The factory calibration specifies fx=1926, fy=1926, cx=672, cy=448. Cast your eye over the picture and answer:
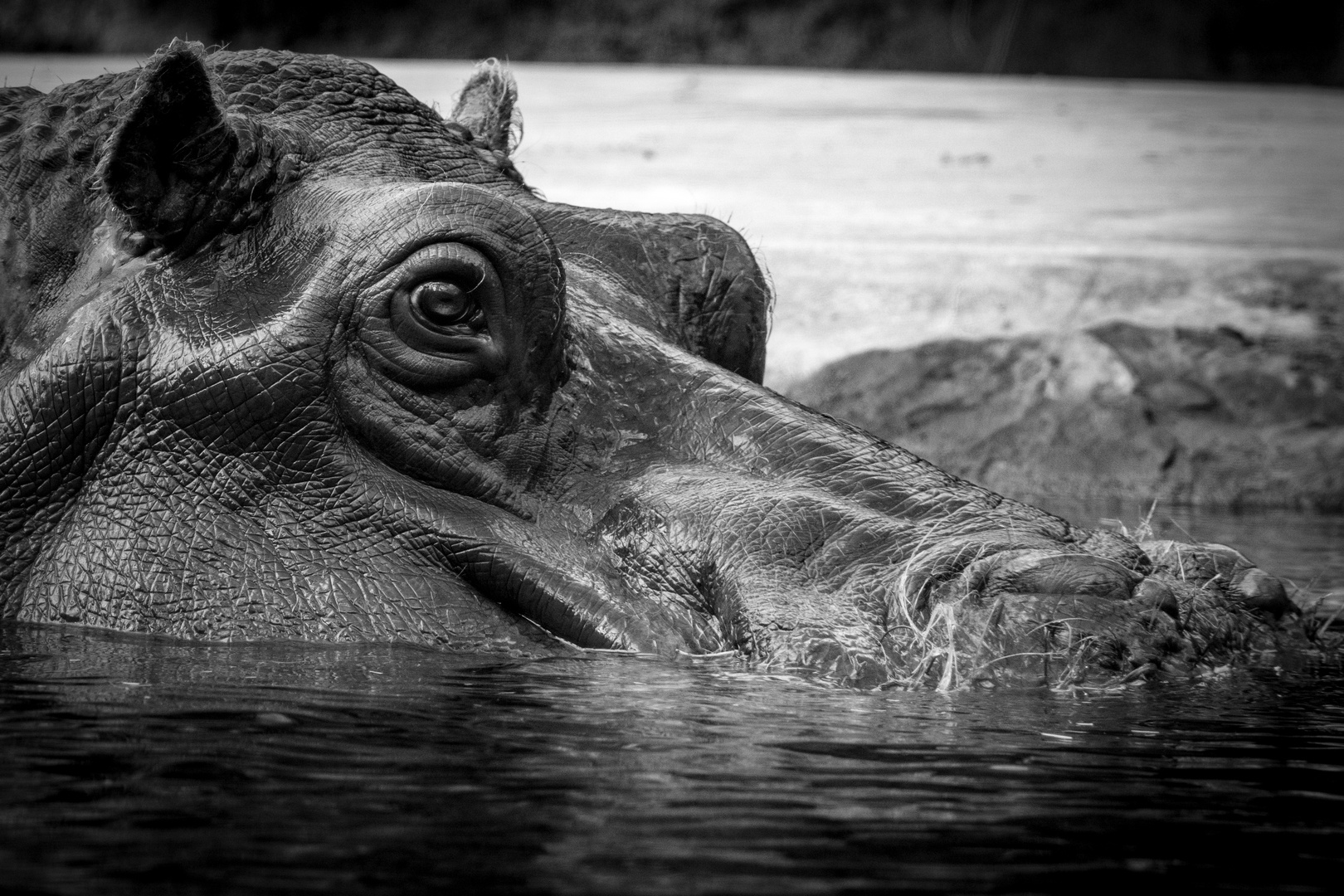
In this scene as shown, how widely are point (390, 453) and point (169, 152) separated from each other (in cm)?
85

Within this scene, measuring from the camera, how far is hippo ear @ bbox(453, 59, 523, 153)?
5.52m

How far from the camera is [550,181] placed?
444 inches

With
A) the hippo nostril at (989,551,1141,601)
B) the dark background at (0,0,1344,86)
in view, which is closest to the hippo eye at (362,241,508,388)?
the hippo nostril at (989,551,1141,601)

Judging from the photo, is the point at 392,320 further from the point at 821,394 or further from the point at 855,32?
the point at 855,32

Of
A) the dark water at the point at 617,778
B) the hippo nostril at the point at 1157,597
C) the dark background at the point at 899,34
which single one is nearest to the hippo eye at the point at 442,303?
the dark water at the point at 617,778

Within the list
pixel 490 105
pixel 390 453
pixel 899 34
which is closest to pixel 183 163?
pixel 390 453

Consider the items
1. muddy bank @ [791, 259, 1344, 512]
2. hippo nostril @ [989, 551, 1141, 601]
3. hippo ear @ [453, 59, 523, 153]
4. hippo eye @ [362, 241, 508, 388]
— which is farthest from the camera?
muddy bank @ [791, 259, 1344, 512]

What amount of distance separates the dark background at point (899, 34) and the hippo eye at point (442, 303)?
17.9 meters

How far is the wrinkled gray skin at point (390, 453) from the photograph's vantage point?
4020mm

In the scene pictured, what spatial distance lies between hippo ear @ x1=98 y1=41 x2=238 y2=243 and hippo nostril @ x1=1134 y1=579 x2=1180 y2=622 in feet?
7.19

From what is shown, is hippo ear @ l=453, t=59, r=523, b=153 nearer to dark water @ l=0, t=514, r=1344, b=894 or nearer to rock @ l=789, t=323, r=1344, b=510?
dark water @ l=0, t=514, r=1344, b=894

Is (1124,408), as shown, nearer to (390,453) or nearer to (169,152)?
(390,453)

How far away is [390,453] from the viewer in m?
4.18

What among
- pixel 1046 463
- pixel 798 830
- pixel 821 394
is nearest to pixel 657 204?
pixel 821 394
